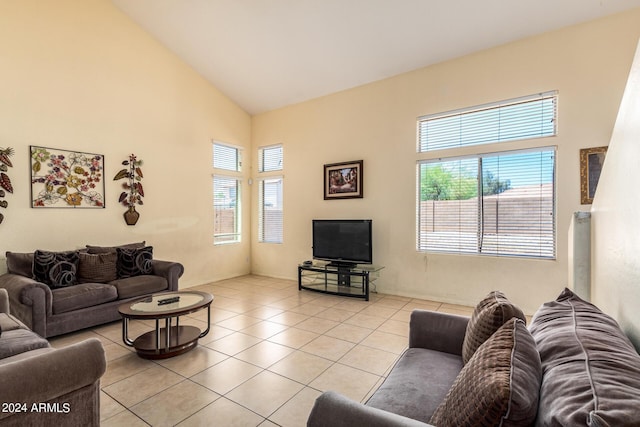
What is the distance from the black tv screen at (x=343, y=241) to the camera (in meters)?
5.02

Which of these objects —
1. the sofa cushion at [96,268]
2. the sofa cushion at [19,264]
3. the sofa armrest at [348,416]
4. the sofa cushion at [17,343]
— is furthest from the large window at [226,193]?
the sofa armrest at [348,416]

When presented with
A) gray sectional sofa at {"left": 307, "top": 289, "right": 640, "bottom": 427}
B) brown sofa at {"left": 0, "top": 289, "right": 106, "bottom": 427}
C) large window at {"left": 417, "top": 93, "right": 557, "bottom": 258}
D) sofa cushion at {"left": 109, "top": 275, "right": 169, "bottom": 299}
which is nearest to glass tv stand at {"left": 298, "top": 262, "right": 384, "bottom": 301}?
large window at {"left": 417, "top": 93, "right": 557, "bottom": 258}

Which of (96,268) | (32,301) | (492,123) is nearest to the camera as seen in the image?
(32,301)

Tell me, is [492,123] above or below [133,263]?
above

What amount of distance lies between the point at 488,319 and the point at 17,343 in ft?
9.47

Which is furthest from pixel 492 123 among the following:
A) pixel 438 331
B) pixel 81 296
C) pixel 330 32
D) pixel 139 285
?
pixel 81 296

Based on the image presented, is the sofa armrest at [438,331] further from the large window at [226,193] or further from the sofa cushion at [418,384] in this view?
the large window at [226,193]

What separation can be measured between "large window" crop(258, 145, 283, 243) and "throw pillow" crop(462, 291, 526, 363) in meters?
4.96

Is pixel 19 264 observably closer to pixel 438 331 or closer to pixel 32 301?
pixel 32 301

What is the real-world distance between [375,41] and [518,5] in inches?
65.7

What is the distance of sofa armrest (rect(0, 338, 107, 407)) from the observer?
1398 mm

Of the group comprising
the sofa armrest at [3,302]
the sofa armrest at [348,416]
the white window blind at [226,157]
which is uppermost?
the white window blind at [226,157]

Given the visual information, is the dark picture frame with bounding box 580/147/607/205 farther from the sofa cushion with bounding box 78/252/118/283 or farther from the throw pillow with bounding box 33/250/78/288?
the throw pillow with bounding box 33/250/78/288

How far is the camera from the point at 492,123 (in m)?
4.26
